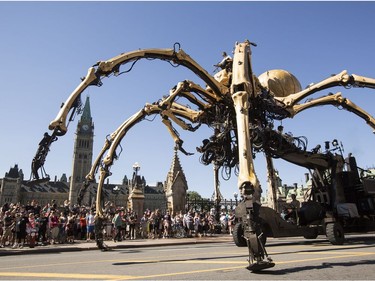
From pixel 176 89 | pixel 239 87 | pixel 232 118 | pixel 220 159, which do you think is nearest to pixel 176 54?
pixel 176 89

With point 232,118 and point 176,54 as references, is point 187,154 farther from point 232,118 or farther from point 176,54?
point 176,54

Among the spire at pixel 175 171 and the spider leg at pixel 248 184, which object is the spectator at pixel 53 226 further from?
the spire at pixel 175 171

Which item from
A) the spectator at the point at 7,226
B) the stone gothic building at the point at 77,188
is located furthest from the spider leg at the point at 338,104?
the stone gothic building at the point at 77,188

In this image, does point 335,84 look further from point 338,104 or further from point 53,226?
point 53,226

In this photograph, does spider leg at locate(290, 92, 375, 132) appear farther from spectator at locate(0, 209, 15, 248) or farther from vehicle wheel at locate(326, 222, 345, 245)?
spectator at locate(0, 209, 15, 248)

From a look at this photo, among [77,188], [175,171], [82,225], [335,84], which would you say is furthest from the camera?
[77,188]

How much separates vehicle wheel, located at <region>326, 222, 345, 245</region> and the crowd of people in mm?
7687

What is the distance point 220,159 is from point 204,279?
7815mm

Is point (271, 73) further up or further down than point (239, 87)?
further up

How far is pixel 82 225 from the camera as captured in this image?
18.5 m

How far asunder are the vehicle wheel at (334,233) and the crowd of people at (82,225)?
7.69m

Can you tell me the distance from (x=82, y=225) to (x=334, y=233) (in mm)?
13756

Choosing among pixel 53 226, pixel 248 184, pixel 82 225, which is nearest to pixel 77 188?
pixel 82 225

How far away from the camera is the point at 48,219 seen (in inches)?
635
